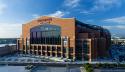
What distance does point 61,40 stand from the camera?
225ft

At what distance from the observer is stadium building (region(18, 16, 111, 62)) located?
64938 mm

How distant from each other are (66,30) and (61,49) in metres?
5.95

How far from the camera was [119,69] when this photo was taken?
50781mm

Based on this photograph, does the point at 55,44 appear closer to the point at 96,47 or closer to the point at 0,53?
the point at 96,47

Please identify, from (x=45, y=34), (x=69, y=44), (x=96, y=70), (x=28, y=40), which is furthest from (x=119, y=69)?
(x=28, y=40)

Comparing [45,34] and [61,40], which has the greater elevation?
[45,34]

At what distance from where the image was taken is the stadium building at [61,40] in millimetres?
64938

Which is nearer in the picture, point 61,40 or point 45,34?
point 61,40

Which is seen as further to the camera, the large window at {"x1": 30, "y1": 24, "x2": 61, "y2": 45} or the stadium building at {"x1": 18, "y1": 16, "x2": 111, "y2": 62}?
the large window at {"x1": 30, "y1": 24, "x2": 61, "y2": 45}

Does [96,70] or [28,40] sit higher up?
[28,40]

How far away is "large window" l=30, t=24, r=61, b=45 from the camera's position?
232 feet

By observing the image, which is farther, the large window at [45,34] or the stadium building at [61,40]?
the large window at [45,34]

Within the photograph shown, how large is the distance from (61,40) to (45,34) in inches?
297

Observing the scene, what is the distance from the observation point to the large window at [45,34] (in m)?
70.6
